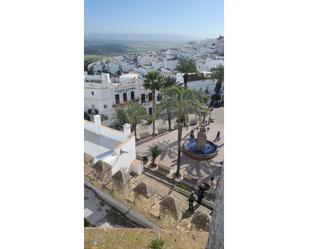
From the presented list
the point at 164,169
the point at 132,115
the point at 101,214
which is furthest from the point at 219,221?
the point at 132,115

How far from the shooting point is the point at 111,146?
8.51 metres

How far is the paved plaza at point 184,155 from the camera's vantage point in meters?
9.64

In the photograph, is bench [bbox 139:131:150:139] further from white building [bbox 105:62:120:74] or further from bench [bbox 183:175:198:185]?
white building [bbox 105:62:120:74]

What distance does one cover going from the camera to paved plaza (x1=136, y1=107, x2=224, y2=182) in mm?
9637

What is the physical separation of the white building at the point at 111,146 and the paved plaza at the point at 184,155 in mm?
1809

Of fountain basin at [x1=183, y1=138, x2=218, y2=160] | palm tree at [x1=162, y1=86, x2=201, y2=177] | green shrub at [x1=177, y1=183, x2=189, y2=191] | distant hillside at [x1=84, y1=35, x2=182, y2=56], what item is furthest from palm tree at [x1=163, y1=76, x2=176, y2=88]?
green shrub at [x1=177, y1=183, x2=189, y2=191]
